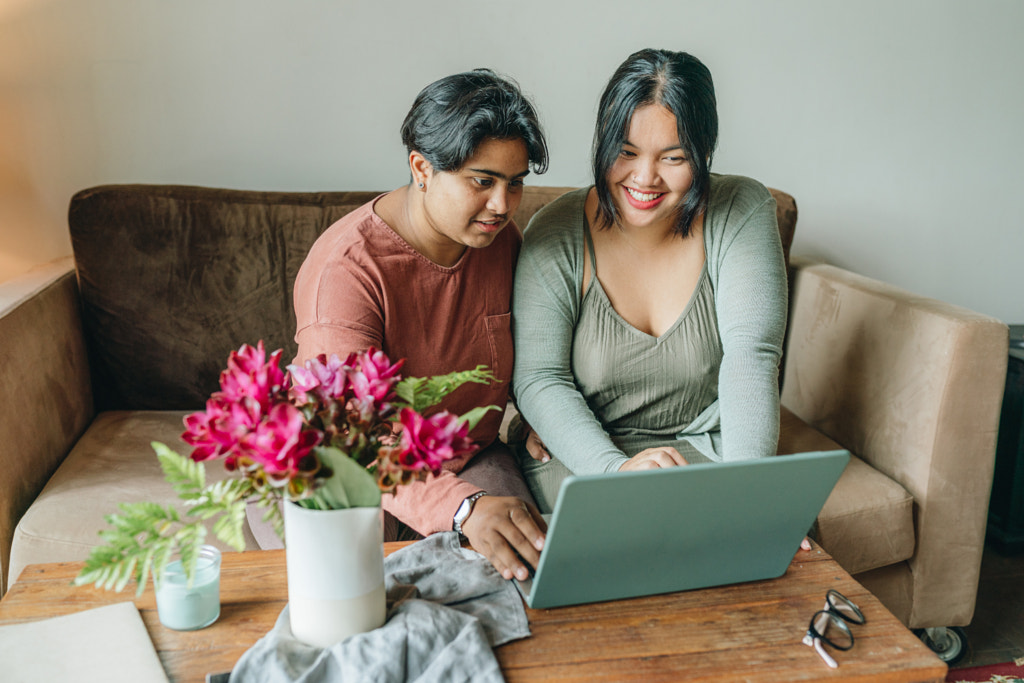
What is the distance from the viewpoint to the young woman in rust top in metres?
1.04

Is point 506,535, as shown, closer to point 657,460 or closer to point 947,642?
point 657,460

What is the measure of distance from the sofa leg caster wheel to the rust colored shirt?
3.28ft

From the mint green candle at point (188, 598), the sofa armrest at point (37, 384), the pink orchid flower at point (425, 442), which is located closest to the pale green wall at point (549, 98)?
the sofa armrest at point (37, 384)

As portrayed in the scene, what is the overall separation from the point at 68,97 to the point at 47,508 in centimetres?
106

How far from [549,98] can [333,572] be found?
1.64 metres

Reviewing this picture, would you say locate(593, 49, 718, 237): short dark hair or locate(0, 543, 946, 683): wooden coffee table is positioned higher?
locate(593, 49, 718, 237): short dark hair

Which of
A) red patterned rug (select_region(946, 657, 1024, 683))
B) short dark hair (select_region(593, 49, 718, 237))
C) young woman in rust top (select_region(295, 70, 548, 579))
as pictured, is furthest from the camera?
red patterned rug (select_region(946, 657, 1024, 683))

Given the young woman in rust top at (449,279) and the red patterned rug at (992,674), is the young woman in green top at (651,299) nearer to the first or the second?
the young woman in rust top at (449,279)

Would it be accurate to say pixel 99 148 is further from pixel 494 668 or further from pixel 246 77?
pixel 494 668

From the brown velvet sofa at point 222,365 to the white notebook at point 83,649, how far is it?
50 centimetres

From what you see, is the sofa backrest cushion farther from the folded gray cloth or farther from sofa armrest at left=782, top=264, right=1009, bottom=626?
sofa armrest at left=782, top=264, right=1009, bottom=626

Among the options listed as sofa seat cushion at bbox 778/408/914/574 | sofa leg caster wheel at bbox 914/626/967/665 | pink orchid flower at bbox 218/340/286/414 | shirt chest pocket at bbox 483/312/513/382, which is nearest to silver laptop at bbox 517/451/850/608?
pink orchid flower at bbox 218/340/286/414

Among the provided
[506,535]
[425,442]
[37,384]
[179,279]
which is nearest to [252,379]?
[425,442]

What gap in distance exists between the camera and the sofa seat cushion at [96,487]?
4.28ft
